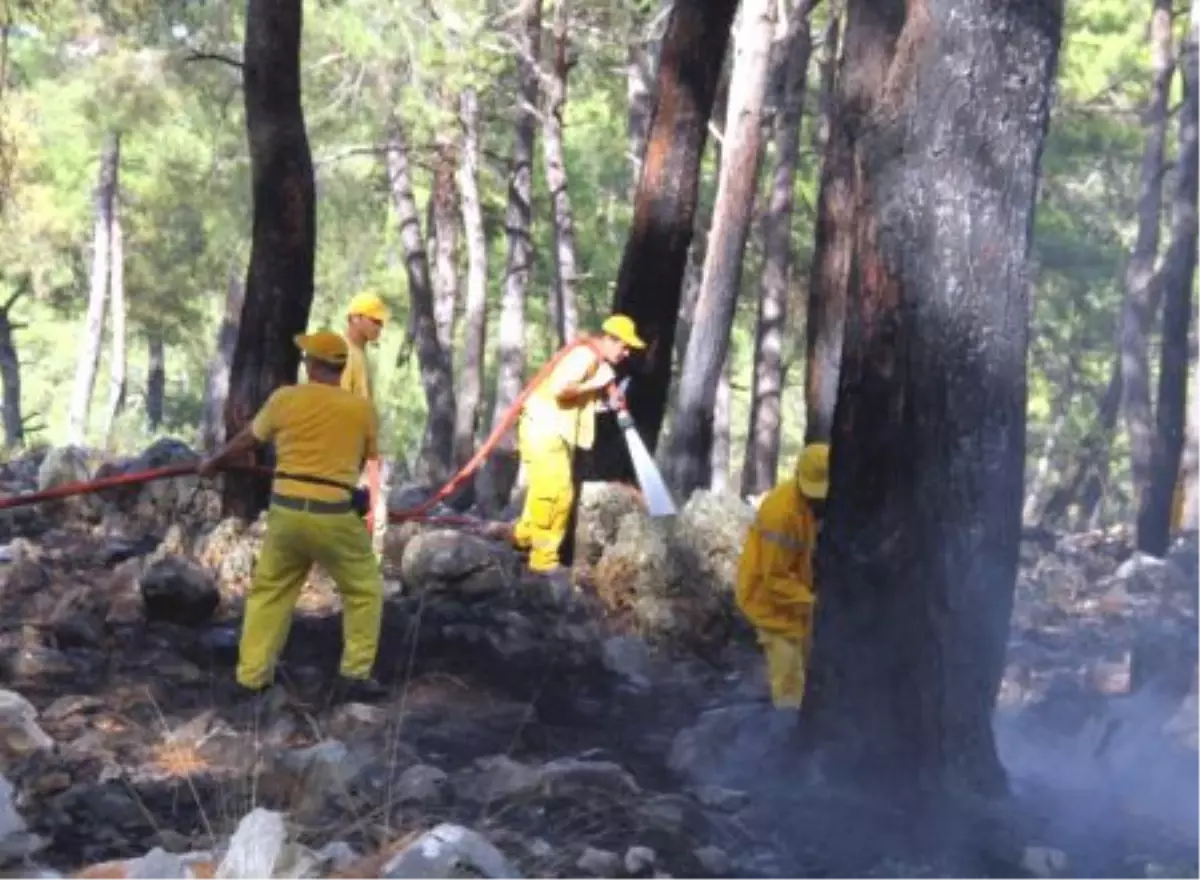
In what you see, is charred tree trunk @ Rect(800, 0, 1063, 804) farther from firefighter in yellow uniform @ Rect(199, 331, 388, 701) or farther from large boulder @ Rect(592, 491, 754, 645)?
large boulder @ Rect(592, 491, 754, 645)

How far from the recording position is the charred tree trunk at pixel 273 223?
41.0 ft

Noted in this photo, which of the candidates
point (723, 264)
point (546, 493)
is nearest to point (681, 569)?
point (546, 493)

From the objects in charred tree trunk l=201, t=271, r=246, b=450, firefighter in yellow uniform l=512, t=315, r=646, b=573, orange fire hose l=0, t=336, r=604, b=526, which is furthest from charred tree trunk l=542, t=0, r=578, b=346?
firefighter in yellow uniform l=512, t=315, r=646, b=573

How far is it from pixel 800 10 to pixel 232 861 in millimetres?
15200

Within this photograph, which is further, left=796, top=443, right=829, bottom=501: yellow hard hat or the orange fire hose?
the orange fire hose

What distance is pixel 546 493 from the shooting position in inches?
479

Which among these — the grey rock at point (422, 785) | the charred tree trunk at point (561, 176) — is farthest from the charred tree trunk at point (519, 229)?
the grey rock at point (422, 785)

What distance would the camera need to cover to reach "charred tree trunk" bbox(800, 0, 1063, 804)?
6.69 metres

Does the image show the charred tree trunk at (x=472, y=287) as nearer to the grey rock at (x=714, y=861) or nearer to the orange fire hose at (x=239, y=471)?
the orange fire hose at (x=239, y=471)

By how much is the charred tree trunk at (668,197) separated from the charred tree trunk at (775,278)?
27.2 feet

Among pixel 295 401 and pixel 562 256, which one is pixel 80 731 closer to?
pixel 295 401

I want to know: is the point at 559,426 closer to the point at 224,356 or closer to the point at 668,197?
the point at 668,197

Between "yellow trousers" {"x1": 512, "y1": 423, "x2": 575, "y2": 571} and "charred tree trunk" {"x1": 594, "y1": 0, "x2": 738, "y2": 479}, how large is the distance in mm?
828

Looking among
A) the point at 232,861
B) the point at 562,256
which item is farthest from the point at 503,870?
the point at 562,256
